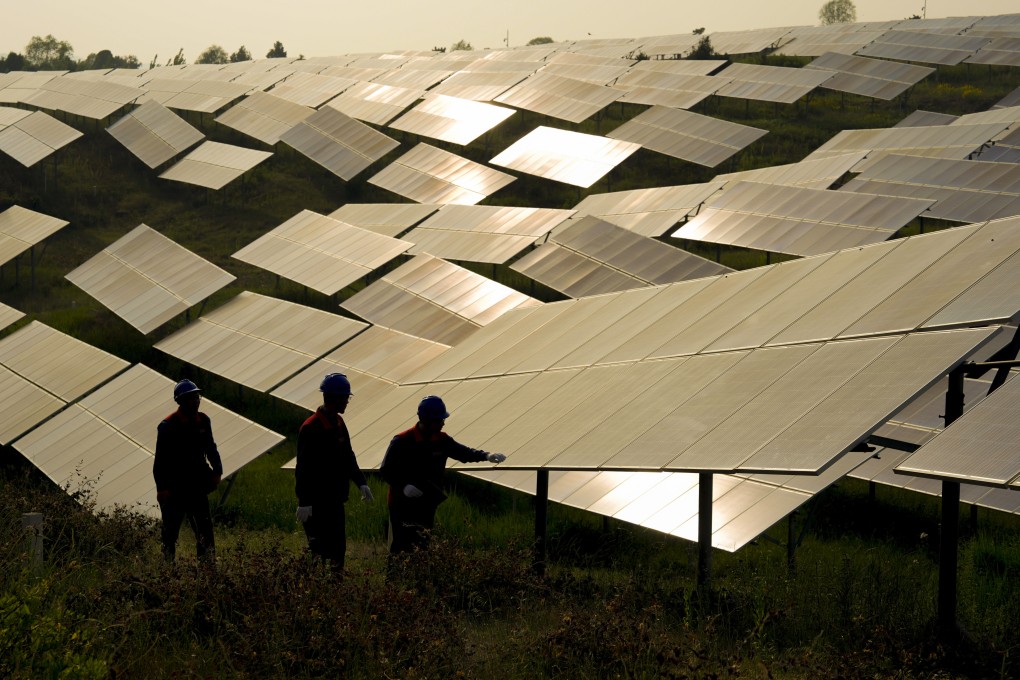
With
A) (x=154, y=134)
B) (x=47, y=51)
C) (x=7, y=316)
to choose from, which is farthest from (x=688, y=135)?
(x=47, y=51)

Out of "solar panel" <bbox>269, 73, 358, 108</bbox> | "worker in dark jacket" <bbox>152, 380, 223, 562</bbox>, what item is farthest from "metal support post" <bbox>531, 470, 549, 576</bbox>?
"solar panel" <bbox>269, 73, 358, 108</bbox>

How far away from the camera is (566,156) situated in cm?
3756

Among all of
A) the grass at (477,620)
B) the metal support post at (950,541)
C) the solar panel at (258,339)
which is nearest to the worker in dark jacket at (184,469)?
the grass at (477,620)

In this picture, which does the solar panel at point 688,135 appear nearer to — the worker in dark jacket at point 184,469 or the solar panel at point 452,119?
the solar panel at point 452,119

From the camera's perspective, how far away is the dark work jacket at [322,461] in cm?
956

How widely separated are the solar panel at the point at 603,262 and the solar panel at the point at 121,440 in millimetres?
8583

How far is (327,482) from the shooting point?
966 centimetres

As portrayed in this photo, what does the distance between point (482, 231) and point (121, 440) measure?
13.1 meters

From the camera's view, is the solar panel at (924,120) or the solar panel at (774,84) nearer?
the solar panel at (924,120)

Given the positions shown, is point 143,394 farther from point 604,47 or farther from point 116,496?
point 604,47

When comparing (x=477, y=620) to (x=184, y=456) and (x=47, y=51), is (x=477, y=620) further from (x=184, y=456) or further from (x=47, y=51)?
(x=47, y=51)

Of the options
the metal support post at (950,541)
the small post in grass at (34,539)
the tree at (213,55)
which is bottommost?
the tree at (213,55)

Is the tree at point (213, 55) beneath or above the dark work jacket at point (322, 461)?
beneath

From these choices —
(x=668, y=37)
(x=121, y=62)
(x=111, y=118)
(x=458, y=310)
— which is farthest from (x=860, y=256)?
(x=121, y=62)
